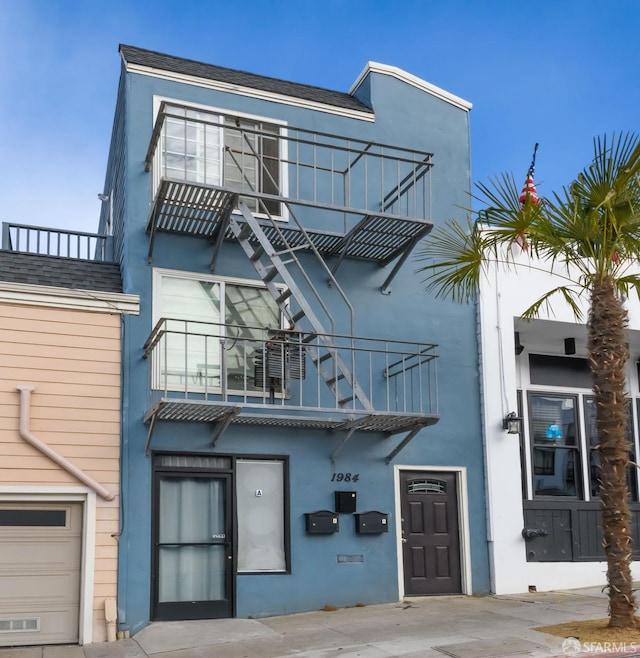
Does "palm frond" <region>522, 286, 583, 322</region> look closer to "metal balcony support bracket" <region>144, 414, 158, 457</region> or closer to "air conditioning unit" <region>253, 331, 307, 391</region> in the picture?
"air conditioning unit" <region>253, 331, 307, 391</region>

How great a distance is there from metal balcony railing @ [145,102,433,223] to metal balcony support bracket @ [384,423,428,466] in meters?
2.90

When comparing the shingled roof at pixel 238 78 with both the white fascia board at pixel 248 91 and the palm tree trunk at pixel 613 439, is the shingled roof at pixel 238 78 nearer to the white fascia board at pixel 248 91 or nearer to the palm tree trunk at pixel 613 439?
the white fascia board at pixel 248 91

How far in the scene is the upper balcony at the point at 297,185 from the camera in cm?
1130

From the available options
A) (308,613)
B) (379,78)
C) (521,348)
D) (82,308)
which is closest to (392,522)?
(308,613)

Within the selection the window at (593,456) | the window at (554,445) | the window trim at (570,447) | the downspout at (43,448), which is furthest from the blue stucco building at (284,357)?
the window at (593,456)

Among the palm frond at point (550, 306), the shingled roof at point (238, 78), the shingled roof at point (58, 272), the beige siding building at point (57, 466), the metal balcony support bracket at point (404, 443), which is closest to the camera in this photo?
the beige siding building at point (57, 466)

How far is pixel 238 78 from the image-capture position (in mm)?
12828

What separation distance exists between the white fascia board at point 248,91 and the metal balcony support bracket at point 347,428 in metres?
4.74

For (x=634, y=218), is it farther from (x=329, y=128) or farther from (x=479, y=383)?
(x=329, y=128)

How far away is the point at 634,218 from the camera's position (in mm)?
9531

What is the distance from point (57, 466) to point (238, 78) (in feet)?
20.6

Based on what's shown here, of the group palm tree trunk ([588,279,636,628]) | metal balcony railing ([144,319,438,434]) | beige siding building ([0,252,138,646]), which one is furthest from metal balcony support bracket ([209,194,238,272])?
palm tree trunk ([588,279,636,628])

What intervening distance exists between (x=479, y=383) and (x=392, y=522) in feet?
8.32

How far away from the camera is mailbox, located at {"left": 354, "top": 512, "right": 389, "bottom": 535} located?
11.7m
